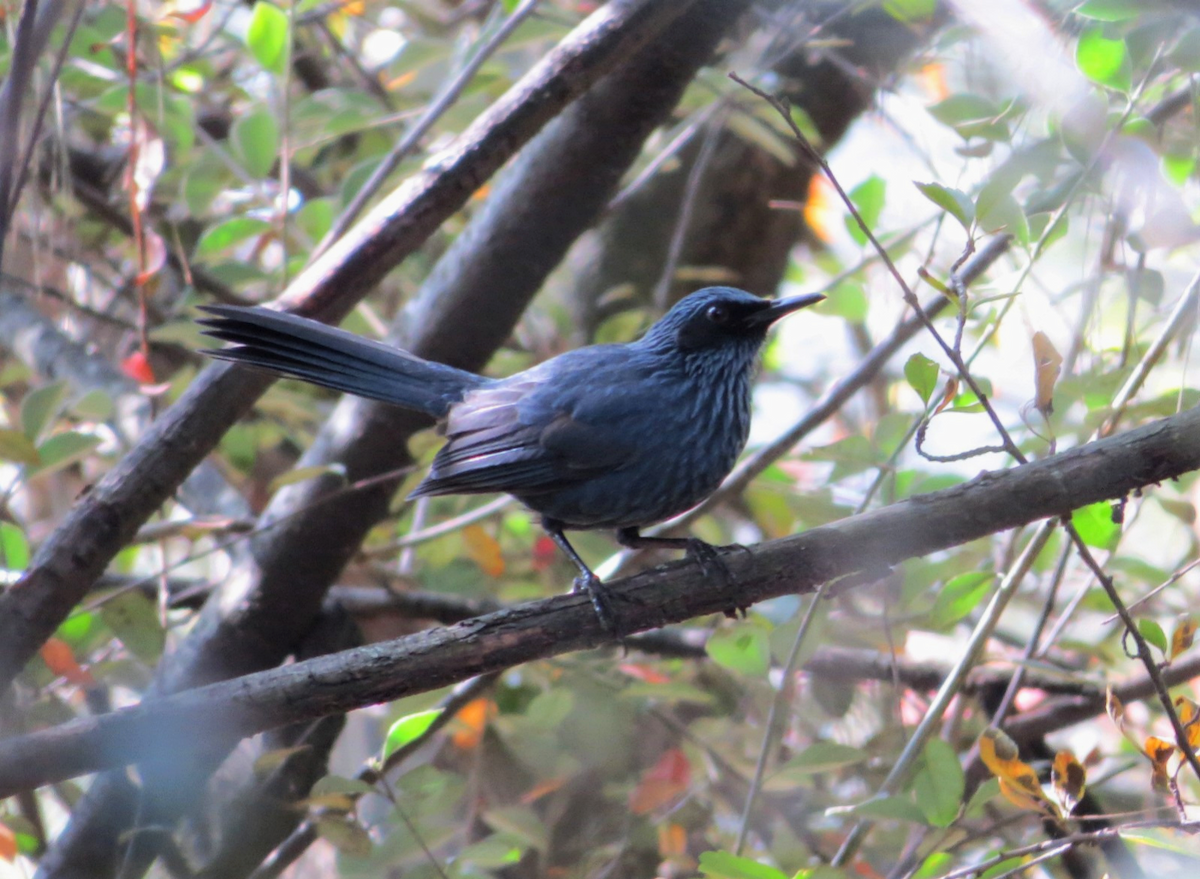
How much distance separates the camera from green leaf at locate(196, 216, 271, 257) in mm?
3387

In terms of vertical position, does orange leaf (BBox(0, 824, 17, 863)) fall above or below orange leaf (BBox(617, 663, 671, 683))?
above

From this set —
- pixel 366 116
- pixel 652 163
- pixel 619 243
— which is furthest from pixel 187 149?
pixel 619 243

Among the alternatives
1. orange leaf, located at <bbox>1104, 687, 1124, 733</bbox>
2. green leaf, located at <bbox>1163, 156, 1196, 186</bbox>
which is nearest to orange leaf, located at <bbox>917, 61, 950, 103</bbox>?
green leaf, located at <bbox>1163, 156, 1196, 186</bbox>

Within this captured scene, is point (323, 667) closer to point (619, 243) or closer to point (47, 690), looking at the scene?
point (47, 690)

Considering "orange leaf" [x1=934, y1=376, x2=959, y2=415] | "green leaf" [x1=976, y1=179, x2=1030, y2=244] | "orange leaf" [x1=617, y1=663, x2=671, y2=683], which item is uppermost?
"green leaf" [x1=976, y1=179, x2=1030, y2=244]

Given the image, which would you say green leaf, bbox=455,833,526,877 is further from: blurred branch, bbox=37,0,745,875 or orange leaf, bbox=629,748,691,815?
blurred branch, bbox=37,0,745,875

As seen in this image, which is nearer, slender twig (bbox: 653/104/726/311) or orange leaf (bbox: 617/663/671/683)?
orange leaf (bbox: 617/663/671/683)

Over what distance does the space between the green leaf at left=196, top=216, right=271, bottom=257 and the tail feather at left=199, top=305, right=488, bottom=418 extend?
525 mm

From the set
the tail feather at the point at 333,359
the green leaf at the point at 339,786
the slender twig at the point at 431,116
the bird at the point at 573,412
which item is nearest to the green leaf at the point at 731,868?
the green leaf at the point at 339,786

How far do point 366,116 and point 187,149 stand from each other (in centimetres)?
65

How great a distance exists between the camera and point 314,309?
2797 millimetres

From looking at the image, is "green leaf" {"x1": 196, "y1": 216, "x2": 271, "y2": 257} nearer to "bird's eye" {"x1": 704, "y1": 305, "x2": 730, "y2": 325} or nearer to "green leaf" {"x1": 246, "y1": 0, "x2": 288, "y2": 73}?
"green leaf" {"x1": 246, "y1": 0, "x2": 288, "y2": 73}

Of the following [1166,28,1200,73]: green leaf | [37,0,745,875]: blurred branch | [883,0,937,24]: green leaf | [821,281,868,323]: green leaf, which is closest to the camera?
[1166,28,1200,73]: green leaf

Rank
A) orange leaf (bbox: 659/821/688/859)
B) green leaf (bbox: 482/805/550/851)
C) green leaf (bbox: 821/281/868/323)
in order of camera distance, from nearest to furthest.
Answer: green leaf (bbox: 482/805/550/851) → orange leaf (bbox: 659/821/688/859) → green leaf (bbox: 821/281/868/323)
